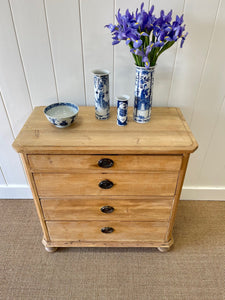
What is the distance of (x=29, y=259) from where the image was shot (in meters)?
1.28

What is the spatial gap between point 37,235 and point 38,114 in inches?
30.8

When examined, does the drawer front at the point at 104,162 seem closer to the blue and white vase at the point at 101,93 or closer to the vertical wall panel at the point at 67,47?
the blue and white vase at the point at 101,93

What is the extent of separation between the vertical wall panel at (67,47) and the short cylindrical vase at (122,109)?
0.31 meters

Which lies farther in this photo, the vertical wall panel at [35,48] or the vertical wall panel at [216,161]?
the vertical wall panel at [216,161]

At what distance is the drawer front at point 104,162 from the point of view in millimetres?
930

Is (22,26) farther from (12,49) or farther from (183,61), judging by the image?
(183,61)

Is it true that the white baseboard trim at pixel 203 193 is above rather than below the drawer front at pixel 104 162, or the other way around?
below

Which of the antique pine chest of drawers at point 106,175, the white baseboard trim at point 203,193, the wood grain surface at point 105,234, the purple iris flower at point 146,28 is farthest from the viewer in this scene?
the white baseboard trim at point 203,193

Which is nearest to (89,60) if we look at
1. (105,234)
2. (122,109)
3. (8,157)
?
(122,109)

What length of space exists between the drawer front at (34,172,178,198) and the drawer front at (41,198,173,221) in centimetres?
5

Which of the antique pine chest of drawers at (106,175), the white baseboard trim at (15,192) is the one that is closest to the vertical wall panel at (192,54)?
the antique pine chest of drawers at (106,175)

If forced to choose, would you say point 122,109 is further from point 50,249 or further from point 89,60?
point 50,249

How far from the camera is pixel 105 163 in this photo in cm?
94

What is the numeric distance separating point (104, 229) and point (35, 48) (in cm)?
100
